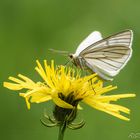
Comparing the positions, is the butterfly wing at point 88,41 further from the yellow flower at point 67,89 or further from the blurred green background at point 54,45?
the blurred green background at point 54,45

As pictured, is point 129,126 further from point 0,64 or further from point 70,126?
point 70,126

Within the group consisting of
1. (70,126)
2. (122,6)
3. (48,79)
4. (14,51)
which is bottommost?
(70,126)

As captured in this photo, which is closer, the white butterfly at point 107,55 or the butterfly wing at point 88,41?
the white butterfly at point 107,55

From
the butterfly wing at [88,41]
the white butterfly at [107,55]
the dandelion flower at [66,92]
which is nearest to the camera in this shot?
the dandelion flower at [66,92]

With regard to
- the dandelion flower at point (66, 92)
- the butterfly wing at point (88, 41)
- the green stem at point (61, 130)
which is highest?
the butterfly wing at point (88, 41)

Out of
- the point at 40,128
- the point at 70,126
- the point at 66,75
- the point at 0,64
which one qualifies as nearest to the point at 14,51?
the point at 0,64

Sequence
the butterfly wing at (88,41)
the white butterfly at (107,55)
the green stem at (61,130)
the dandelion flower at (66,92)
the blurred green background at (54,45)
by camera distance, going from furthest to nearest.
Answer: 1. the blurred green background at (54,45)
2. the butterfly wing at (88,41)
3. the white butterfly at (107,55)
4. the dandelion flower at (66,92)
5. the green stem at (61,130)

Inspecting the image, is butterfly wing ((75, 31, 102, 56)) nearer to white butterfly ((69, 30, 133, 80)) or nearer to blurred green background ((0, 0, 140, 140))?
white butterfly ((69, 30, 133, 80))

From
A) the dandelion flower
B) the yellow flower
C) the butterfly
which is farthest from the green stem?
the butterfly

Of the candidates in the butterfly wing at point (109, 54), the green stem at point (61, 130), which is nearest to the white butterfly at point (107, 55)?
the butterfly wing at point (109, 54)
